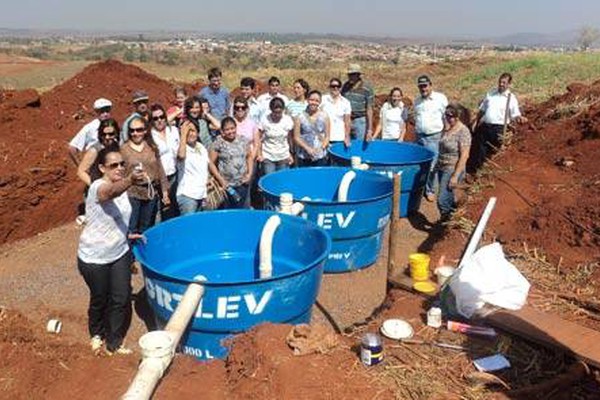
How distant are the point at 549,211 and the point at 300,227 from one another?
3.13 metres

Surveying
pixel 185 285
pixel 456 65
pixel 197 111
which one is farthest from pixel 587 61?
pixel 185 285

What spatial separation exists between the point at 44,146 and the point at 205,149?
4453mm

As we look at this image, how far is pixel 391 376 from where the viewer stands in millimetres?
3666

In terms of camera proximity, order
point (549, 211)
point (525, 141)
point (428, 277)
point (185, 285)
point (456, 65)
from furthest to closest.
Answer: point (456, 65) < point (525, 141) < point (549, 211) < point (428, 277) < point (185, 285)

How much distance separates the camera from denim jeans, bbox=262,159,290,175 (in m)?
7.83

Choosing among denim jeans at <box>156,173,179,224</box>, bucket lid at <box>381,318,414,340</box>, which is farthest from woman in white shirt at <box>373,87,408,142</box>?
bucket lid at <box>381,318,414,340</box>

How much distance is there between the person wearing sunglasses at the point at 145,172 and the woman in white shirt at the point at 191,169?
0.19 m

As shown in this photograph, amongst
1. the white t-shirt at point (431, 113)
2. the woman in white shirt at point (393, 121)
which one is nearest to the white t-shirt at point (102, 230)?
the white t-shirt at point (431, 113)

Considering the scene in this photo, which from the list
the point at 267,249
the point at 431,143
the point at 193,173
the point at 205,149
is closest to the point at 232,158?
the point at 205,149

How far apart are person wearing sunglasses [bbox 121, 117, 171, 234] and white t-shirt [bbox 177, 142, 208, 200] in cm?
19

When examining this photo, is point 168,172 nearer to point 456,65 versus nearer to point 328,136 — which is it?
point 328,136

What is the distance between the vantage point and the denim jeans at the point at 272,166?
7828 mm

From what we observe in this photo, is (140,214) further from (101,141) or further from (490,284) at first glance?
(490,284)

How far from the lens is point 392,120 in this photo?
9484 millimetres
